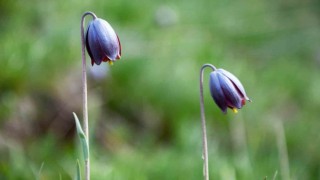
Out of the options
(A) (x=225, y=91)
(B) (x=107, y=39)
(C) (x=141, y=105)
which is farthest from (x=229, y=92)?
(C) (x=141, y=105)

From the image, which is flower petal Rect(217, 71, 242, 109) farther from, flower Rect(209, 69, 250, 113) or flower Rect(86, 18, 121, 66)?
flower Rect(86, 18, 121, 66)

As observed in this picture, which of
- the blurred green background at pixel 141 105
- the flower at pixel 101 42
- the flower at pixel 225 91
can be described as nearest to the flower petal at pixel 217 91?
the flower at pixel 225 91

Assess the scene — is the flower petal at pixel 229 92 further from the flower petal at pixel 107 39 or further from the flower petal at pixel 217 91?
the flower petal at pixel 107 39

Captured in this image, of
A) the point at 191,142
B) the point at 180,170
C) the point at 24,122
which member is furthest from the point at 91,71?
the point at 180,170

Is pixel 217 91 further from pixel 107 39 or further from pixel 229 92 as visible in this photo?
pixel 107 39

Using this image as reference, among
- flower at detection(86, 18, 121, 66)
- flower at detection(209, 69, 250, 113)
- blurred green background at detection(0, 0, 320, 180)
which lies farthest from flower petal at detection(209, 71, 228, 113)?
blurred green background at detection(0, 0, 320, 180)

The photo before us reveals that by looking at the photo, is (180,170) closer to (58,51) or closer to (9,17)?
(58,51)
